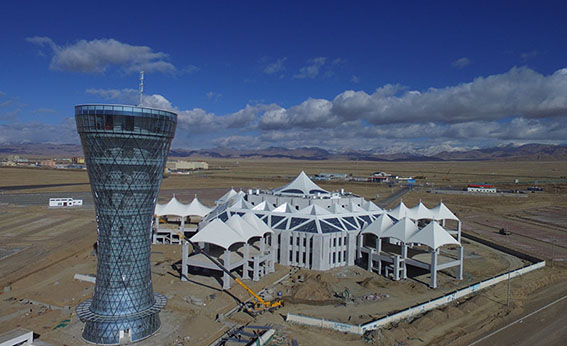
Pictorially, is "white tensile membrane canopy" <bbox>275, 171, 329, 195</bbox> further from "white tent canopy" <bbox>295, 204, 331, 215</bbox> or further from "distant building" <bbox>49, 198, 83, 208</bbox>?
"distant building" <bbox>49, 198, 83, 208</bbox>

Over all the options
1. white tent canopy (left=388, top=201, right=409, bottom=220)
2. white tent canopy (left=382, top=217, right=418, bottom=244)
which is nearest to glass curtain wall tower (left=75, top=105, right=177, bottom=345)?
white tent canopy (left=382, top=217, right=418, bottom=244)

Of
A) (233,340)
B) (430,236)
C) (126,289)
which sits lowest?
(233,340)

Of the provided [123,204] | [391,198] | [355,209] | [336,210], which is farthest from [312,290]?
[391,198]

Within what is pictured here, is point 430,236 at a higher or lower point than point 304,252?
higher

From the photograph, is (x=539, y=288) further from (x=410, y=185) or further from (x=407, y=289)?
(x=410, y=185)

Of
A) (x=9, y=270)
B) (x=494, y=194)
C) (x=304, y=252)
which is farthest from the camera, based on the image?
(x=494, y=194)

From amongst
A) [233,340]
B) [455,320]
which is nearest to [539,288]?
[455,320]

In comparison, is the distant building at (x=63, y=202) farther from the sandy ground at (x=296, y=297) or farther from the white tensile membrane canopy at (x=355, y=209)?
the white tensile membrane canopy at (x=355, y=209)

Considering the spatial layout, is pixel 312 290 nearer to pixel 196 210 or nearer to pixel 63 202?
pixel 196 210
